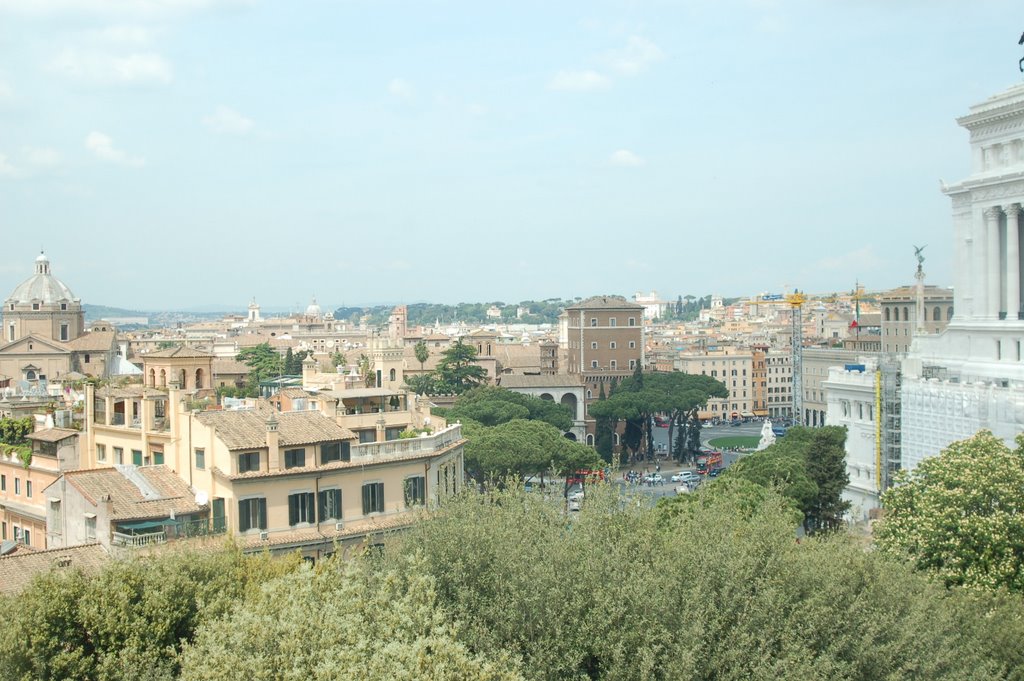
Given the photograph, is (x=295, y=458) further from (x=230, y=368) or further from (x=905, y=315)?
(x=905, y=315)

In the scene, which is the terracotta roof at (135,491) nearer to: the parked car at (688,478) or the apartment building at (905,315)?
the parked car at (688,478)

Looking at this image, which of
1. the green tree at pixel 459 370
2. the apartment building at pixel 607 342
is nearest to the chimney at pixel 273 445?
the green tree at pixel 459 370

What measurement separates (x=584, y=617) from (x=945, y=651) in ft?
18.1

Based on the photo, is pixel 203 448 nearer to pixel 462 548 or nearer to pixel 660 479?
pixel 462 548

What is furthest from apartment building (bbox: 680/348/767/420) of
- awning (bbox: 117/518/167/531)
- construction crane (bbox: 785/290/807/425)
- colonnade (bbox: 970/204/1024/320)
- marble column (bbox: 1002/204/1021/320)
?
awning (bbox: 117/518/167/531)

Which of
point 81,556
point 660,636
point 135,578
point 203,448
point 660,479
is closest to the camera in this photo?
point 660,636

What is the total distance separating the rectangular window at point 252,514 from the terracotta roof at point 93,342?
2828 inches

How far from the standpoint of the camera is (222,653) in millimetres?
14594

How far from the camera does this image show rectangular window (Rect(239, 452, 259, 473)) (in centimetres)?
2653

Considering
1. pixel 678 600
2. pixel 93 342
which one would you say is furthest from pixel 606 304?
pixel 678 600

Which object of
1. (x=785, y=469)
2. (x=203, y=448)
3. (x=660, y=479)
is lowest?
(x=660, y=479)

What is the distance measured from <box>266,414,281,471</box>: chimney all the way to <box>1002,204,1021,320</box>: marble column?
25.0 metres

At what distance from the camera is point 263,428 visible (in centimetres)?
2741

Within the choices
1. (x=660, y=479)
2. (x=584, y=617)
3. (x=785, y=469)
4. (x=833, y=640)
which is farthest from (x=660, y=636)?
(x=660, y=479)
